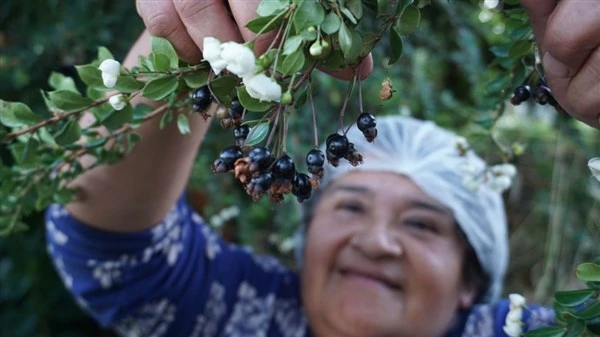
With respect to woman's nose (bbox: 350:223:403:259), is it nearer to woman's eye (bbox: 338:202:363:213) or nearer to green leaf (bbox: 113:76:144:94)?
woman's eye (bbox: 338:202:363:213)

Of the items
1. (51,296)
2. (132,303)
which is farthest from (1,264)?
(132,303)

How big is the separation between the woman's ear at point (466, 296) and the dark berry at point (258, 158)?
974 mm

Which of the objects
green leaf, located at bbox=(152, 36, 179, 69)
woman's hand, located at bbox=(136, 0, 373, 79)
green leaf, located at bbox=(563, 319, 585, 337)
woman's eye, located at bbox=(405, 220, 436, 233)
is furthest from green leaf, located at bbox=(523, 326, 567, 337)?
woman's eye, located at bbox=(405, 220, 436, 233)

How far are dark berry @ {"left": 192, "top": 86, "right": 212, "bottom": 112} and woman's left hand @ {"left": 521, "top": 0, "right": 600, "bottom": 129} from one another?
262 millimetres

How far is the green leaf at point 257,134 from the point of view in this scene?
510mm

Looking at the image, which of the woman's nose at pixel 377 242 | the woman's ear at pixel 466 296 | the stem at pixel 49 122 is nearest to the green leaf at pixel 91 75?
the stem at pixel 49 122

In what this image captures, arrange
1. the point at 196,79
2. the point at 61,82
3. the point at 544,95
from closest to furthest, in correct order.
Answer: the point at 196,79
the point at 544,95
the point at 61,82

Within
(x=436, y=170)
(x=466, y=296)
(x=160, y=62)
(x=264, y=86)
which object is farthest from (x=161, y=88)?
(x=466, y=296)

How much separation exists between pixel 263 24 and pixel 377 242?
0.81m

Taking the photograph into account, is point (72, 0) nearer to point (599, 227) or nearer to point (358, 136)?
point (358, 136)

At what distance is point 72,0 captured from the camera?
139 cm

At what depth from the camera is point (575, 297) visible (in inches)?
24.3

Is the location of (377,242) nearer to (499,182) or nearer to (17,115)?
(499,182)

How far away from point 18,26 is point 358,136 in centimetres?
70
